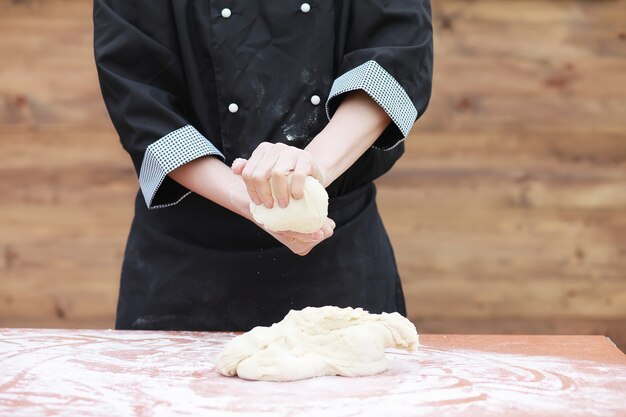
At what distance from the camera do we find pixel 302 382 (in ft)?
4.50

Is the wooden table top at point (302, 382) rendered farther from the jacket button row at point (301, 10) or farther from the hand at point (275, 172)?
the jacket button row at point (301, 10)

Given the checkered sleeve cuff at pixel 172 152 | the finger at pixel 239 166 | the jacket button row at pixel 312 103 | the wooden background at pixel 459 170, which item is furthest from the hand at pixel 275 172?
the wooden background at pixel 459 170

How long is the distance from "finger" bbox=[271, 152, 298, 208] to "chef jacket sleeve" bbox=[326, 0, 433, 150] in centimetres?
29

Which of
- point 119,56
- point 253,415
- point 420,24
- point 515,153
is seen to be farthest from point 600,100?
Result: point 253,415

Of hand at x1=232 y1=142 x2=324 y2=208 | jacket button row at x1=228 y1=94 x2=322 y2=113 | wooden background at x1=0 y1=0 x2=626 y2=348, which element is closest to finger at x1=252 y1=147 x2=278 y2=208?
hand at x1=232 y1=142 x2=324 y2=208

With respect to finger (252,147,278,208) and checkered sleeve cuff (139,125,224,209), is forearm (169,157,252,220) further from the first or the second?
finger (252,147,278,208)

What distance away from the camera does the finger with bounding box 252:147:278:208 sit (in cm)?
142

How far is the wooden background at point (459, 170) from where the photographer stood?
293cm

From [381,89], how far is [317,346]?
51 centimetres

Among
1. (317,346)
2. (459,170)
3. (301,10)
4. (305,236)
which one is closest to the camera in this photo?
(317,346)

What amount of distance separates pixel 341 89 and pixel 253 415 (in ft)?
2.40

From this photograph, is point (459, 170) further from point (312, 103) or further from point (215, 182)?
point (215, 182)

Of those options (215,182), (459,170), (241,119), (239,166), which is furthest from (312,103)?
(459,170)

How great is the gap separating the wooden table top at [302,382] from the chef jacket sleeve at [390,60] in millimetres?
442
